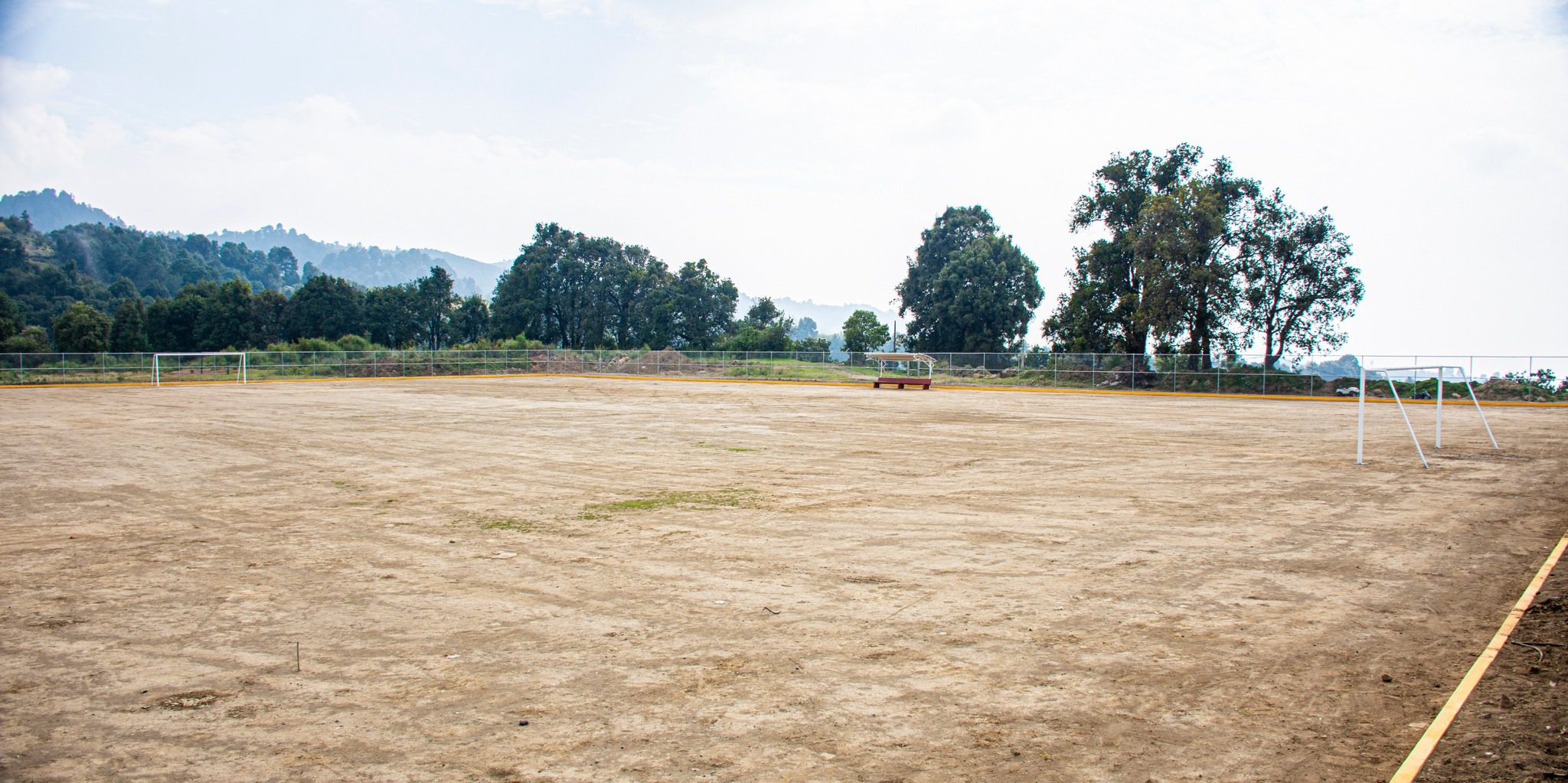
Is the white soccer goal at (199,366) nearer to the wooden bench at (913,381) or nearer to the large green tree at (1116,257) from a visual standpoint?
the wooden bench at (913,381)

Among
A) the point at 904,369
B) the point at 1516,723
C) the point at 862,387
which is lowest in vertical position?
the point at 1516,723

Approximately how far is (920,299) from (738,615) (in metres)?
79.4

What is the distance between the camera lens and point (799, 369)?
56.0m

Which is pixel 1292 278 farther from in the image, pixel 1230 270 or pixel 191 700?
pixel 191 700

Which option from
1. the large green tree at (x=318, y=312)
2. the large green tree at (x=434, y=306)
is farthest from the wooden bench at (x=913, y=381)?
the large green tree at (x=434, y=306)

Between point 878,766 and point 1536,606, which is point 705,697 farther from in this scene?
point 1536,606

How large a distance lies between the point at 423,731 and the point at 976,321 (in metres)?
73.1

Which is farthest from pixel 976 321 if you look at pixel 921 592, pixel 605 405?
pixel 921 592

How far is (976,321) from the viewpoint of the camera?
74.6 metres

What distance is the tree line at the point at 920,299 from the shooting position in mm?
49250

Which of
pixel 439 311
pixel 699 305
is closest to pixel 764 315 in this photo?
pixel 699 305

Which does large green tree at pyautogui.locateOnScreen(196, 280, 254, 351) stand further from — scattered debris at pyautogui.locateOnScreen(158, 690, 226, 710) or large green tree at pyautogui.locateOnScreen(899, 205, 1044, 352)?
scattered debris at pyautogui.locateOnScreen(158, 690, 226, 710)

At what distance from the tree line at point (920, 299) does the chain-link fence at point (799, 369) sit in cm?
297

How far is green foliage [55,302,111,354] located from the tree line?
0.50ft
